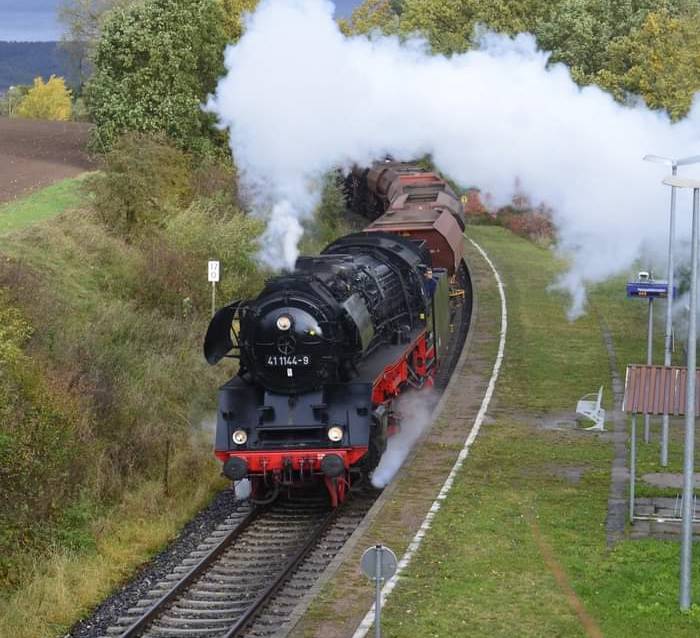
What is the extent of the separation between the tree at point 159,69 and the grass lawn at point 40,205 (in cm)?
221

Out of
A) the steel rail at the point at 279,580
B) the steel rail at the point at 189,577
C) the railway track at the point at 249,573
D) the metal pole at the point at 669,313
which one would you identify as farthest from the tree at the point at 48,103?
the steel rail at the point at 279,580

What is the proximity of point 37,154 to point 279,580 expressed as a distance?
3987 cm

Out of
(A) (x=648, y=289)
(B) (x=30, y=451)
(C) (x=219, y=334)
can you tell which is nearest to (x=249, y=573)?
(B) (x=30, y=451)

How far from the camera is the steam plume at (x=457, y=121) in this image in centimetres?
2508

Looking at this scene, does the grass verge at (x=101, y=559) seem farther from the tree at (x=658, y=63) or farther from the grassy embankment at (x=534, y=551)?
the tree at (x=658, y=63)

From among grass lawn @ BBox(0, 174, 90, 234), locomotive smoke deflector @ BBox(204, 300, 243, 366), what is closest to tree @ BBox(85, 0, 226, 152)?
grass lawn @ BBox(0, 174, 90, 234)

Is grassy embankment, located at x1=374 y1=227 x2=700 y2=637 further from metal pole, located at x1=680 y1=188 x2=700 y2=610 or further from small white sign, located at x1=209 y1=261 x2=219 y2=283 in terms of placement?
small white sign, located at x1=209 y1=261 x2=219 y2=283

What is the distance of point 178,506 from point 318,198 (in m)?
18.1

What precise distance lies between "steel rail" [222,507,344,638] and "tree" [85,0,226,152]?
23233mm

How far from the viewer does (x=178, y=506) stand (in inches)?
818

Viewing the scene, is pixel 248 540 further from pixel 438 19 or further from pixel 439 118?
pixel 438 19

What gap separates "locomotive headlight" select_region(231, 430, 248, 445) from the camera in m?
19.2

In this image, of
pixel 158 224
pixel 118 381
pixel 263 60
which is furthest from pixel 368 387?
pixel 158 224

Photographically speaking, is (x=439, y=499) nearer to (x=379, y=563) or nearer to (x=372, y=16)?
(x=379, y=563)
